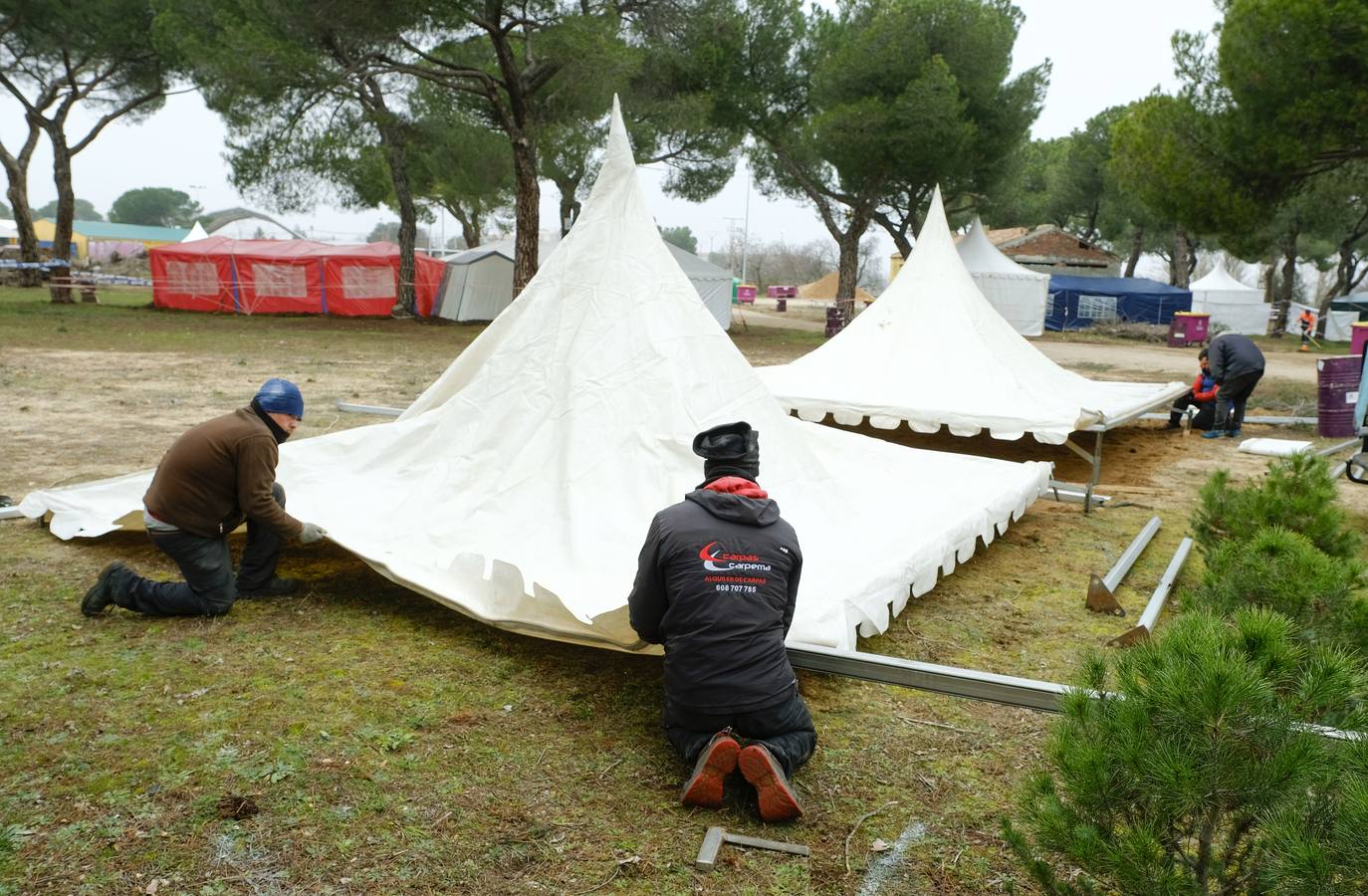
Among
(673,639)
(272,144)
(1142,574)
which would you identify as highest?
(272,144)

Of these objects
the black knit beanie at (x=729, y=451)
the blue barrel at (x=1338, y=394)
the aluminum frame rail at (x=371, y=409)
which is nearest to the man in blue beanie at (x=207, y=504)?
the black knit beanie at (x=729, y=451)

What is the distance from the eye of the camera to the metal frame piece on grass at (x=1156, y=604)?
4.43m

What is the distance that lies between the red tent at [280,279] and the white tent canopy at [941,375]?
18470 mm

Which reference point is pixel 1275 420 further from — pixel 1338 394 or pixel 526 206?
pixel 526 206

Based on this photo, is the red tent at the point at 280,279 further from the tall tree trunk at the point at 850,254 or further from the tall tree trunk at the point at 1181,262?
the tall tree trunk at the point at 1181,262

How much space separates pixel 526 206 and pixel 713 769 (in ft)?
60.4

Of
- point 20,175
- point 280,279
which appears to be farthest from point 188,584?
point 20,175

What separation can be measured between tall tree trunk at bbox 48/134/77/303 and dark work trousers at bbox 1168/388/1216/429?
25602 millimetres

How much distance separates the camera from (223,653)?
13.2 ft

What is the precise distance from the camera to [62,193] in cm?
2473

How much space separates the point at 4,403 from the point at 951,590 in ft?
32.7

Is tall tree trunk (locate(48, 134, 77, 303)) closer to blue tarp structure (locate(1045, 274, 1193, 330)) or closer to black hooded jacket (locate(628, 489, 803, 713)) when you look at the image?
black hooded jacket (locate(628, 489, 803, 713))

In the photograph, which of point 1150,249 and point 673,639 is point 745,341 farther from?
point 1150,249

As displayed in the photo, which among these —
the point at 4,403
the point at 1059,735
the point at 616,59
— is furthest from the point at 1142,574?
the point at 616,59
